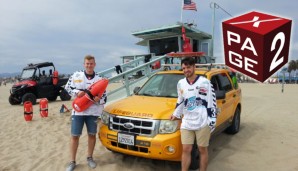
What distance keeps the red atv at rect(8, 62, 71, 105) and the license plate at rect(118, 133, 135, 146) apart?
11.6 m

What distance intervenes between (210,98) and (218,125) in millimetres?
1958

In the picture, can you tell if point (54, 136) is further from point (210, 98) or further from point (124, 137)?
point (210, 98)

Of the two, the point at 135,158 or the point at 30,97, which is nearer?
the point at 135,158

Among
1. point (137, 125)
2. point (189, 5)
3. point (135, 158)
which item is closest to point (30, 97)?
point (135, 158)

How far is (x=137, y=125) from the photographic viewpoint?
481 cm

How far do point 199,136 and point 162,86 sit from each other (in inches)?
87.6

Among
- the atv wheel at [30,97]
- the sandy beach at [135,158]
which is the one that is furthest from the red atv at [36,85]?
the sandy beach at [135,158]

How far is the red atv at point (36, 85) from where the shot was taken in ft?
50.8

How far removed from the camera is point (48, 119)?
979cm

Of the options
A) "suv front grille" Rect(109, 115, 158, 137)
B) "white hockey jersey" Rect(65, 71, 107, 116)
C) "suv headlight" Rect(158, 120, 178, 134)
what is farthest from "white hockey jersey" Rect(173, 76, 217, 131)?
"white hockey jersey" Rect(65, 71, 107, 116)

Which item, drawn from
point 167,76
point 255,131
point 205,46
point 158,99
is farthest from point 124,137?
point 205,46

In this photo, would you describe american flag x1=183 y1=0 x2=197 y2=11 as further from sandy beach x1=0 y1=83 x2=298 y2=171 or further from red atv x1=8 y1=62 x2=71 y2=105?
sandy beach x1=0 y1=83 x2=298 y2=171

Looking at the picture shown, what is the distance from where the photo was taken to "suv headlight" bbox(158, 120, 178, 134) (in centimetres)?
466

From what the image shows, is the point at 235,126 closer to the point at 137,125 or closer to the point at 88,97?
the point at 137,125
